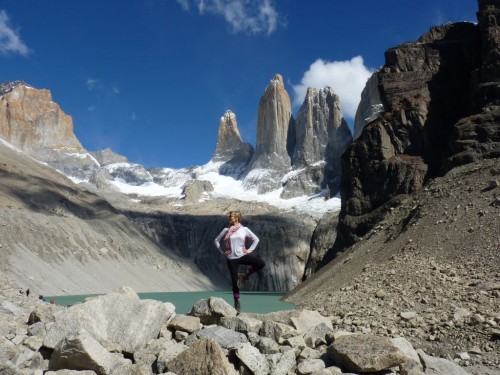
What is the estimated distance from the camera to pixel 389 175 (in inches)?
2210

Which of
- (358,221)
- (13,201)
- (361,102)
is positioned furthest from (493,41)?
(361,102)

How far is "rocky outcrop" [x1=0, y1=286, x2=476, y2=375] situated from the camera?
7262 mm

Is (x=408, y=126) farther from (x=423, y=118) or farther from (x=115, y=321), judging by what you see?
(x=115, y=321)

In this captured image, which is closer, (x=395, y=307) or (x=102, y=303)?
(x=102, y=303)

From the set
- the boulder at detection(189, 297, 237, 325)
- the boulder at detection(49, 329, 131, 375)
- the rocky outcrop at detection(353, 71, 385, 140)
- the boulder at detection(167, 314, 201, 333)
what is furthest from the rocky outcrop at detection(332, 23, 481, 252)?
the rocky outcrop at detection(353, 71, 385, 140)

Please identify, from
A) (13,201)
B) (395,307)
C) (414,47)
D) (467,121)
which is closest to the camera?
(395,307)

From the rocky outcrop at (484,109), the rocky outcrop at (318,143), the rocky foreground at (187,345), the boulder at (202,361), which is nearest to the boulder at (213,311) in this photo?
the rocky foreground at (187,345)

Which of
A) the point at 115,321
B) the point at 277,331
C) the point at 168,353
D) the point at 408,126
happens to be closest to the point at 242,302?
the point at 408,126

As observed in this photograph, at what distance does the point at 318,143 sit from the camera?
193125mm

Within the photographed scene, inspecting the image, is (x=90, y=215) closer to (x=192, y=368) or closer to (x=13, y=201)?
(x=13, y=201)

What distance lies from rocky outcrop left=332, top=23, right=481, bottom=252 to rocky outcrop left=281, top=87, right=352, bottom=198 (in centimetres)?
11462

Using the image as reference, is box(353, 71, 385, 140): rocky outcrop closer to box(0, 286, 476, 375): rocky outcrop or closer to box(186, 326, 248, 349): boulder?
box(0, 286, 476, 375): rocky outcrop

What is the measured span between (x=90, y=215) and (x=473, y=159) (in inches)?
3397

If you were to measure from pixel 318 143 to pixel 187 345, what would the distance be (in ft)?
617
